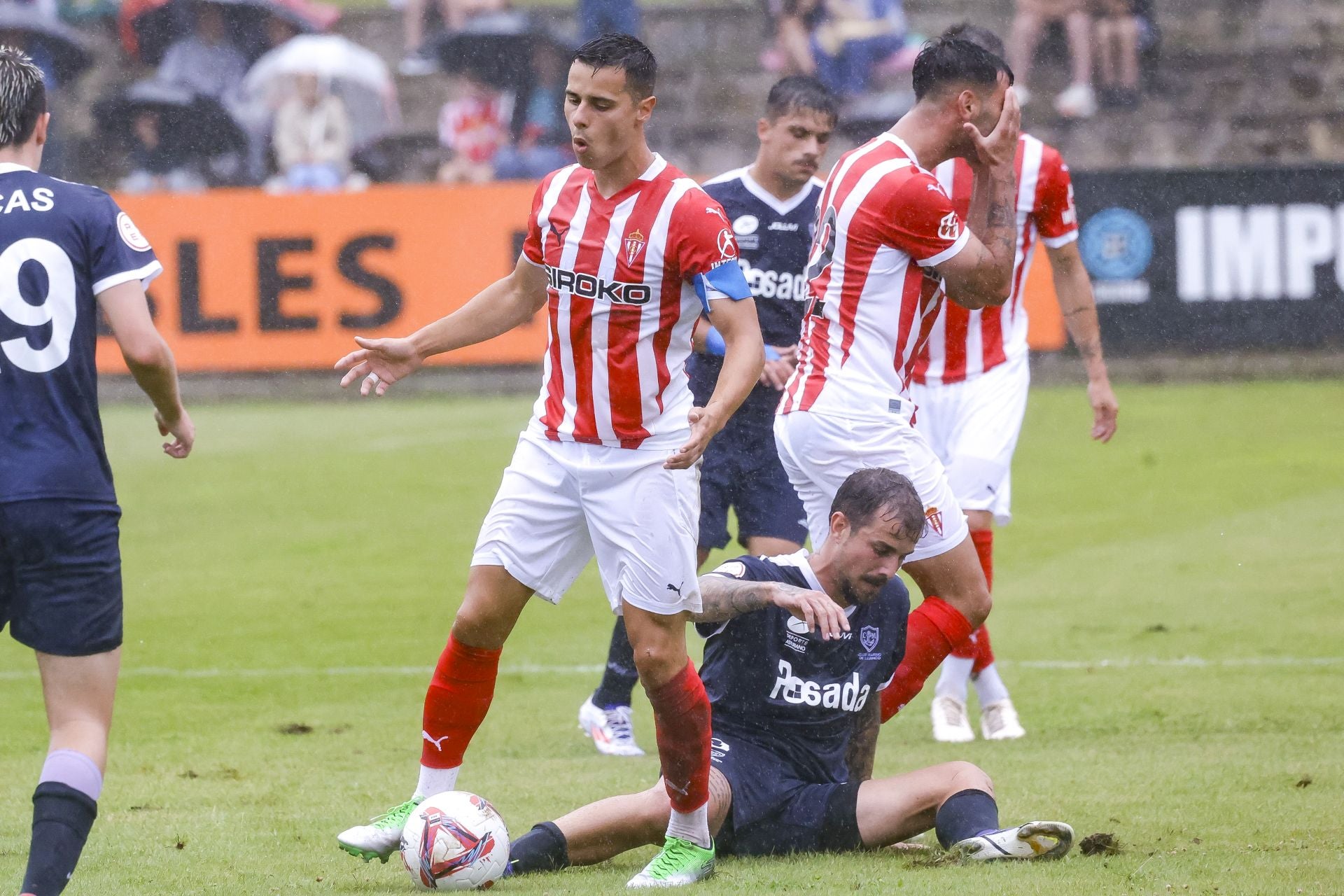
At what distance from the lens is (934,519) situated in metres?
5.27

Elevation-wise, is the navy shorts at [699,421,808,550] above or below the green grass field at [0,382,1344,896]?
above

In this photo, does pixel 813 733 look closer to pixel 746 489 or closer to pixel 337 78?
pixel 746 489

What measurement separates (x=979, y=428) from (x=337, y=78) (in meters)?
14.5

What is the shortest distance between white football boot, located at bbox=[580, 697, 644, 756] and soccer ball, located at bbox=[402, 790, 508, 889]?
1858 millimetres

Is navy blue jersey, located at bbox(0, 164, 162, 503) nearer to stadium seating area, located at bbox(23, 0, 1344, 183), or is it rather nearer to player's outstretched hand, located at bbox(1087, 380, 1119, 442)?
player's outstretched hand, located at bbox(1087, 380, 1119, 442)

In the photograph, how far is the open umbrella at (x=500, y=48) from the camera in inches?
779

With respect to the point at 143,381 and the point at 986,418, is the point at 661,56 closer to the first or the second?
the point at 986,418

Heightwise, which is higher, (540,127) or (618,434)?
(540,127)

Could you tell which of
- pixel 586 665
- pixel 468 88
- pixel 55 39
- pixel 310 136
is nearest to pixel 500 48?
pixel 468 88

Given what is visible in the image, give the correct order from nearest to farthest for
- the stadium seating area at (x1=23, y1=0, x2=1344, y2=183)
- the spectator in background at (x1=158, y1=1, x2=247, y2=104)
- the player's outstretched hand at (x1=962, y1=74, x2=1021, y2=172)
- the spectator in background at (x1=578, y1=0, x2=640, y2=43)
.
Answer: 1. the player's outstretched hand at (x1=962, y1=74, x2=1021, y2=172)
2. the spectator in background at (x1=578, y1=0, x2=640, y2=43)
3. the stadium seating area at (x1=23, y1=0, x2=1344, y2=183)
4. the spectator in background at (x1=158, y1=1, x2=247, y2=104)

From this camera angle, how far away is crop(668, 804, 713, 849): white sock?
4496 millimetres

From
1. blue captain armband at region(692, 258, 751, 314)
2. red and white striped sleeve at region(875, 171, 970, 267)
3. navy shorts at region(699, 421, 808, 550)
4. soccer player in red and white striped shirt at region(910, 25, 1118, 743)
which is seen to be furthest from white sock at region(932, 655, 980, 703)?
blue captain armband at region(692, 258, 751, 314)

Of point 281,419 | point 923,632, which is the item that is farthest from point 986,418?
point 281,419

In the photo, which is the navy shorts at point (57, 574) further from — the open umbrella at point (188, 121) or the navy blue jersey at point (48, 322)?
the open umbrella at point (188, 121)
